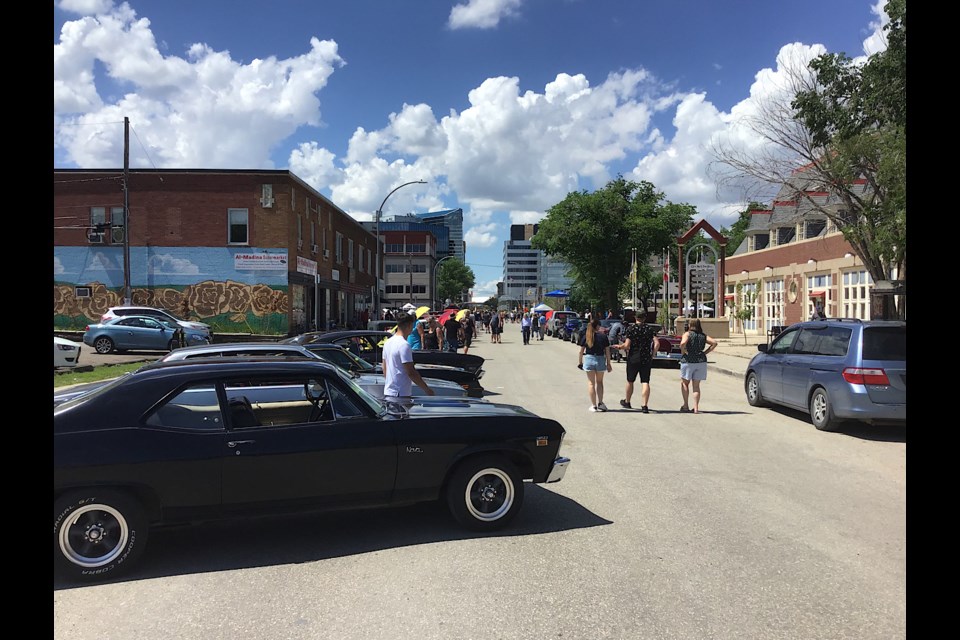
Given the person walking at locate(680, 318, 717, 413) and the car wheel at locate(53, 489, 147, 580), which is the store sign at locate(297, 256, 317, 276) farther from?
the car wheel at locate(53, 489, 147, 580)

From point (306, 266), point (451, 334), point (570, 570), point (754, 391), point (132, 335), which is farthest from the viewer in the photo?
point (306, 266)

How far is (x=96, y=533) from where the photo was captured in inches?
164

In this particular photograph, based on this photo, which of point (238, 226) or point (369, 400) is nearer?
point (369, 400)

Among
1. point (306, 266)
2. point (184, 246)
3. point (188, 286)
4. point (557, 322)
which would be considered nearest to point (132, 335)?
point (188, 286)

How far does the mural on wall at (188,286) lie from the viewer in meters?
31.5

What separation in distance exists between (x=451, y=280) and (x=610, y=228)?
66.3 meters

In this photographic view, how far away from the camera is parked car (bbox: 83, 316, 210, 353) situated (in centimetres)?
2203

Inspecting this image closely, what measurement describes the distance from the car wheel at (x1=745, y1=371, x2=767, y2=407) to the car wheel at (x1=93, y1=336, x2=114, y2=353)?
66.2ft

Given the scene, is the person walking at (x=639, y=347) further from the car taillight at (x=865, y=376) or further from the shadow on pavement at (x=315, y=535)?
the shadow on pavement at (x=315, y=535)

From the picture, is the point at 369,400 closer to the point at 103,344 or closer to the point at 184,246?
the point at 103,344

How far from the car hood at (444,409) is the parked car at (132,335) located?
746 inches

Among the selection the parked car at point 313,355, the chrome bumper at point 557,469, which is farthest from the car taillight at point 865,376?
the chrome bumper at point 557,469
